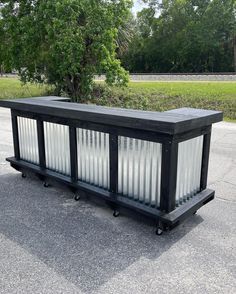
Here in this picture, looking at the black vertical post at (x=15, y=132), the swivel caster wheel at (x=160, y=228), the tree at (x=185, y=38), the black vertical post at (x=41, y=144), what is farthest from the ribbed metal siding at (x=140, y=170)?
the tree at (x=185, y=38)

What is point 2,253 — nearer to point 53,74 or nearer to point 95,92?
point 53,74

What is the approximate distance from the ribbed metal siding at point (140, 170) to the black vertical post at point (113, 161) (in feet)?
0.12

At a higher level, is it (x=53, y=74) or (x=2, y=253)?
(x=53, y=74)

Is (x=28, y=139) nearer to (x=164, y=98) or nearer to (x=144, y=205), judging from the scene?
(x=144, y=205)

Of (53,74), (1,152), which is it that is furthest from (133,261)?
(53,74)

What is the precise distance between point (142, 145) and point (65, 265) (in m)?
1.40

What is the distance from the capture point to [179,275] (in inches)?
110

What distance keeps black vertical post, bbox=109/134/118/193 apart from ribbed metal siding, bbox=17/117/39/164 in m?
1.63

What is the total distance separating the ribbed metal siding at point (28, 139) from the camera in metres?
4.93

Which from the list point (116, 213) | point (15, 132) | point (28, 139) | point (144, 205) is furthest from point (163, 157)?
point (15, 132)

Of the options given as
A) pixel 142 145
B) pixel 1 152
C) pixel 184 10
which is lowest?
pixel 1 152

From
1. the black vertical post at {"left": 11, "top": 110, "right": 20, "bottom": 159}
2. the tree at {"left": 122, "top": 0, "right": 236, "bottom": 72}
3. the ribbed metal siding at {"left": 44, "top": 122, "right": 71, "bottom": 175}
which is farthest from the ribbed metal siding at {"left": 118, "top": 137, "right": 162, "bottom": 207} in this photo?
the tree at {"left": 122, "top": 0, "right": 236, "bottom": 72}

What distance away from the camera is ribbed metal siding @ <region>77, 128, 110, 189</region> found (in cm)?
389

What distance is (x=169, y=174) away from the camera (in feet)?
10.7
